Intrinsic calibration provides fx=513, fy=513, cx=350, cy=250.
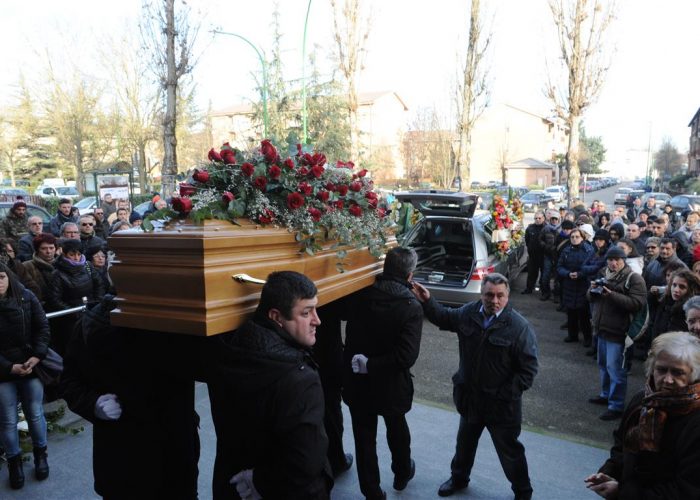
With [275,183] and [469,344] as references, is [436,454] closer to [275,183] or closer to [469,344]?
[469,344]

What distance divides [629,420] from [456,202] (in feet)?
20.9

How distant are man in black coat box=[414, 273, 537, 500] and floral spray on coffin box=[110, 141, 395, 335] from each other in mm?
871

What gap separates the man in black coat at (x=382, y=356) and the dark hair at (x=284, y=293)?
3.88ft

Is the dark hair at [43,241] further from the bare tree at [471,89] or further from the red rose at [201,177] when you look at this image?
the bare tree at [471,89]

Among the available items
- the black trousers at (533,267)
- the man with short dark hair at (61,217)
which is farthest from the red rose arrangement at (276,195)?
the black trousers at (533,267)

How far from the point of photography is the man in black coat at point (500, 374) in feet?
10.5

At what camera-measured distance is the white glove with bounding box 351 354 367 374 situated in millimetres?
3137

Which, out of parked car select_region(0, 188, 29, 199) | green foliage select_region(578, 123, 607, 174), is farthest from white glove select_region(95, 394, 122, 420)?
green foliage select_region(578, 123, 607, 174)

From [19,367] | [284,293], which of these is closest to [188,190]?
[284,293]

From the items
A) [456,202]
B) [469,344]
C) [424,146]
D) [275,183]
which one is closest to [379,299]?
[469,344]

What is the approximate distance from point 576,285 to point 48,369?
6165 mm

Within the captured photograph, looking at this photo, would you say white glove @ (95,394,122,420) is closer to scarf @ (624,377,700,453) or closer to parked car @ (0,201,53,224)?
scarf @ (624,377,700,453)

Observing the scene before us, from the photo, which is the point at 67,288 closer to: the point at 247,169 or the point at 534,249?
the point at 247,169

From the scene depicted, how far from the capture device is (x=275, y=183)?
248cm
